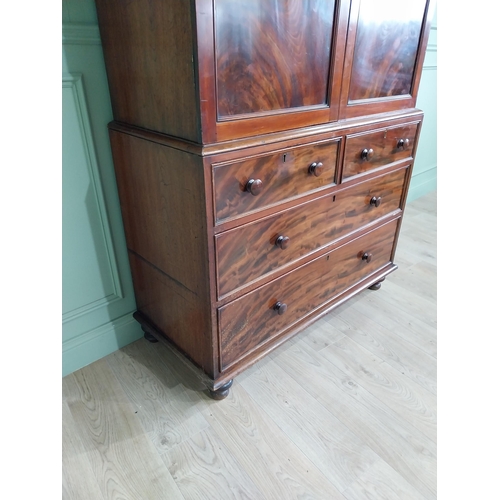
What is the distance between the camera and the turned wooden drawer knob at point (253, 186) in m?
1.01

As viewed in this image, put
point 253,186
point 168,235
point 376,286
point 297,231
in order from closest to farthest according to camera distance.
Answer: point 253,186
point 168,235
point 297,231
point 376,286

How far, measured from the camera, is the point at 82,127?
3.80 ft

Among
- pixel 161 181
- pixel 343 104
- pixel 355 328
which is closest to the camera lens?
pixel 161 181

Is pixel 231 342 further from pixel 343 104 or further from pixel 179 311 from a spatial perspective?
pixel 343 104

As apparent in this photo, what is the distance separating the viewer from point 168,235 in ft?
3.77

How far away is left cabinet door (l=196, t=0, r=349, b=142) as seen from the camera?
841 millimetres

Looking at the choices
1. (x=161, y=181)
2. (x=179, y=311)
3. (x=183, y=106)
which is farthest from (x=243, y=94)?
(x=179, y=311)

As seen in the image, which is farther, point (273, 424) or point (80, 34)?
point (273, 424)

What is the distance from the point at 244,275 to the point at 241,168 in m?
0.33

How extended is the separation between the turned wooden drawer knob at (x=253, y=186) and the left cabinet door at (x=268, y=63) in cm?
12

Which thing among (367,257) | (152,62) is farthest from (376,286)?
(152,62)

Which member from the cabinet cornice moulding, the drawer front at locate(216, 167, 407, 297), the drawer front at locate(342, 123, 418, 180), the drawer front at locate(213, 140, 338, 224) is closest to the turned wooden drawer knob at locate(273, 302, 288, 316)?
the drawer front at locate(216, 167, 407, 297)

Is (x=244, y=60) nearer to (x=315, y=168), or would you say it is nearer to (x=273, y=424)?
(x=315, y=168)

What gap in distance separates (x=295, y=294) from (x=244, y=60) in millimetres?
795
